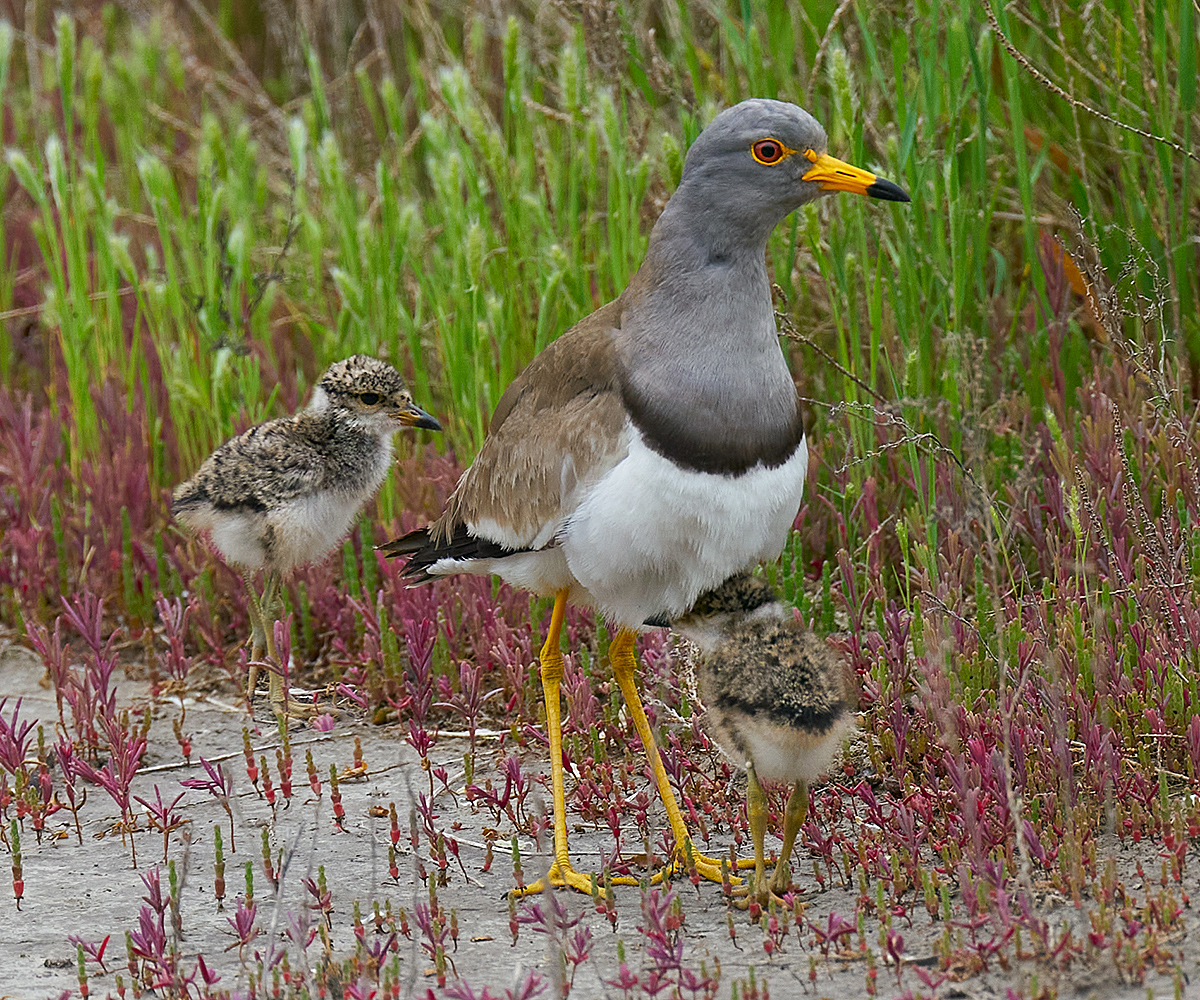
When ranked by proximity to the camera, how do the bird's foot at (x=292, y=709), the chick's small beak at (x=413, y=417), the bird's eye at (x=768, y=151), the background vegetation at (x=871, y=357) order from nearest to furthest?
the bird's eye at (x=768, y=151)
the background vegetation at (x=871, y=357)
the bird's foot at (x=292, y=709)
the chick's small beak at (x=413, y=417)

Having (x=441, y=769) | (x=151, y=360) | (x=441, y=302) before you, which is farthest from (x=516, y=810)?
(x=151, y=360)

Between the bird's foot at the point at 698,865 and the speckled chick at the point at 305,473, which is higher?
the speckled chick at the point at 305,473

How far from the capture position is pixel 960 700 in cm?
397

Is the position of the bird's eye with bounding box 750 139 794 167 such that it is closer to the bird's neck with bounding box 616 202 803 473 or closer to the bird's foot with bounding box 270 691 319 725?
the bird's neck with bounding box 616 202 803 473

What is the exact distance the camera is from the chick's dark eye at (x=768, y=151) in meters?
3.78

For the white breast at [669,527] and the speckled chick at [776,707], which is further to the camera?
the white breast at [669,527]

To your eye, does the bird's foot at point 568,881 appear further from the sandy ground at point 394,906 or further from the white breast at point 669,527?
the white breast at point 669,527

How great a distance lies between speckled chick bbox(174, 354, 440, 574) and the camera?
189 inches

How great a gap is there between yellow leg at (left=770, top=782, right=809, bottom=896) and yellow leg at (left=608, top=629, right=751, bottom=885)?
19 cm

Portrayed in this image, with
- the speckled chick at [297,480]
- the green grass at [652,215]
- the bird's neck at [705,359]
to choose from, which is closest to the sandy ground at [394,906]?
the speckled chick at [297,480]

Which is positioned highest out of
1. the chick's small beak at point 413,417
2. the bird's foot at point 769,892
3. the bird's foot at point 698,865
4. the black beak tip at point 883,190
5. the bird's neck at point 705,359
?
the black beak tip at point 883,190

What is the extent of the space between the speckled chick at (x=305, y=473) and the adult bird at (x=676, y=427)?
3.34ft

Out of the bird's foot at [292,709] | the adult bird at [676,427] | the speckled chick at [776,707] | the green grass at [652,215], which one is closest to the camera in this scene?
the speckled chick at [776,707]

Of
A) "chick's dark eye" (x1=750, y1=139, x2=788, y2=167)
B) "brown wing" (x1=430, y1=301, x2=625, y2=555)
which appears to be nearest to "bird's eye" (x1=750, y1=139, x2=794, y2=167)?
"chick's dark eye" (x1=750, y1=139, x2=788, y2=167)
